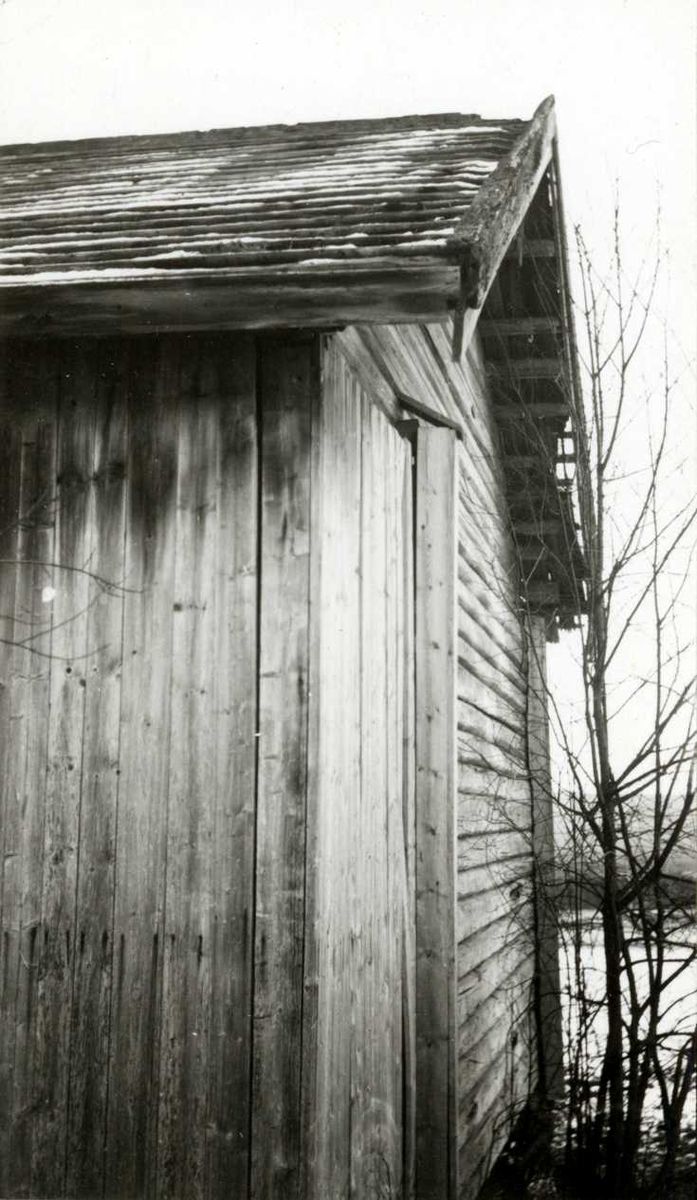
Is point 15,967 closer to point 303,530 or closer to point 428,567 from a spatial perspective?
point 303,530

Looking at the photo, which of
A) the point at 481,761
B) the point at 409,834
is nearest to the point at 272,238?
the point at 409,834

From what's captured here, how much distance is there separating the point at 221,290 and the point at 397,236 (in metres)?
0.61

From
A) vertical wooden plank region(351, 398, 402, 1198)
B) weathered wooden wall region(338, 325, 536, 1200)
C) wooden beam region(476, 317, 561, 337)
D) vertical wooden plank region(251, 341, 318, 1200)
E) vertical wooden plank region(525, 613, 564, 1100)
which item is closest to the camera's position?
vertical wooden plank region(251, 341, 318, 1200)

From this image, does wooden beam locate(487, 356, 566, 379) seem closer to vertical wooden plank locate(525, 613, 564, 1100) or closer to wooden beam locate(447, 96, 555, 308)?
wooden beam locate(447, 96, 555, 308)

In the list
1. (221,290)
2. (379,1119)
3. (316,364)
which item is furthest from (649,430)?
(379,1119)

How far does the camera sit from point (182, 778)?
393 cm

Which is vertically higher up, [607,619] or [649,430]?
[649,430]

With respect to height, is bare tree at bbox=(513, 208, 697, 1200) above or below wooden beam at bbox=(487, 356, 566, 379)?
below

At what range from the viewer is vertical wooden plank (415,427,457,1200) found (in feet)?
16.9

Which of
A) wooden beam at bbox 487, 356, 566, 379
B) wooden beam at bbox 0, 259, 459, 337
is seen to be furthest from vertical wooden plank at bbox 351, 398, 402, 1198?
wooden beam at bbox 487, 356, 566, 379

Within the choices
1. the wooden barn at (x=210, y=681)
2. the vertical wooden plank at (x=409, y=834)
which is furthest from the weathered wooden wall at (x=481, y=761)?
the wooden barn at (x=210, y=681)

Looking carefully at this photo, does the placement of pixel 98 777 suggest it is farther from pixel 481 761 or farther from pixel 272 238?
pixel 481 761

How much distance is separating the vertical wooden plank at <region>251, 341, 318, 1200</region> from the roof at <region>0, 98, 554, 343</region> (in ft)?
1.15

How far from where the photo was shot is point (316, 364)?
Result: 401cm
